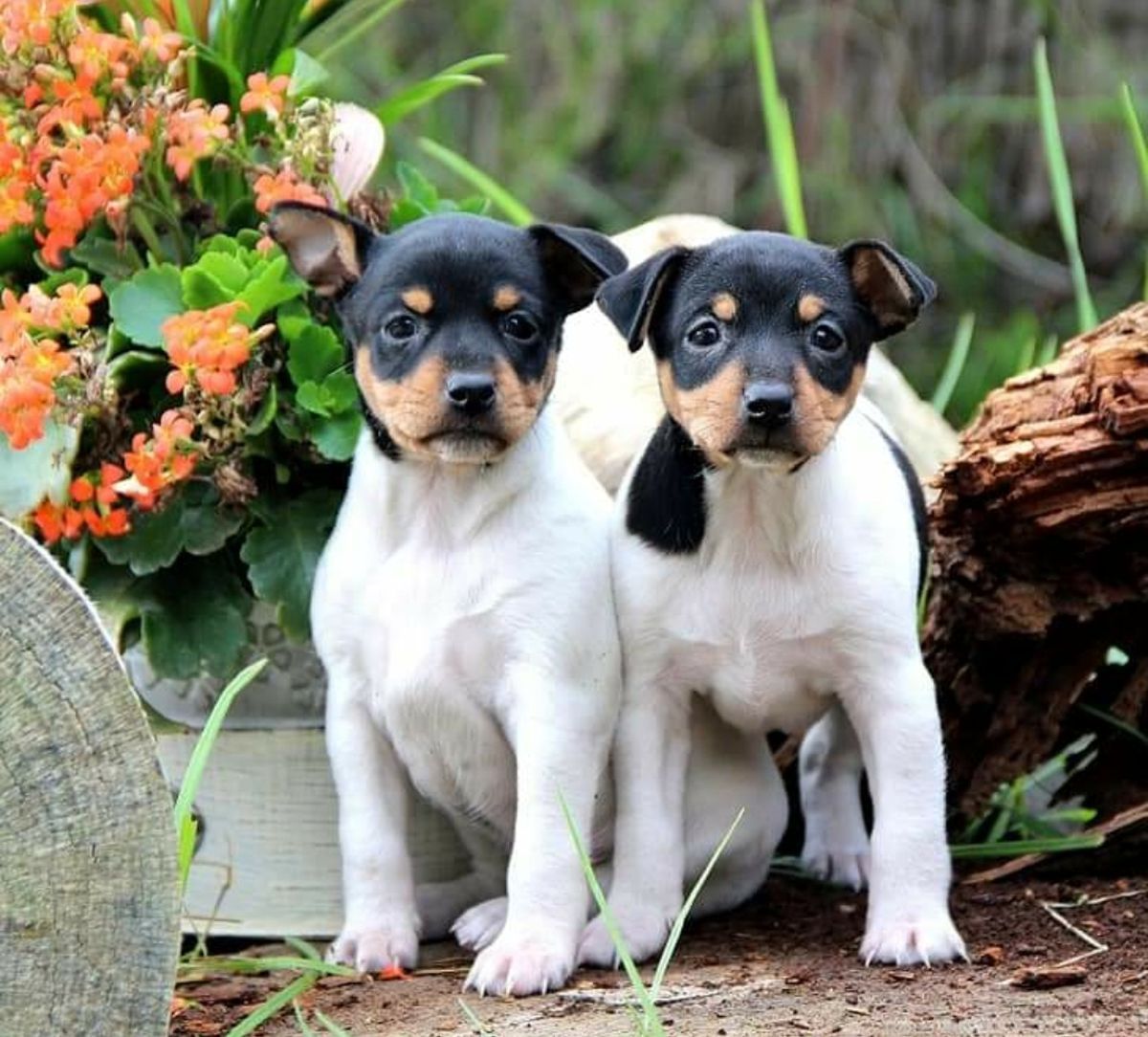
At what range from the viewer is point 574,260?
3.89 meters

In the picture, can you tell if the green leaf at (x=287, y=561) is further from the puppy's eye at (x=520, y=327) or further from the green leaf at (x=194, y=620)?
the puppy's eye at (x=520, y=327)

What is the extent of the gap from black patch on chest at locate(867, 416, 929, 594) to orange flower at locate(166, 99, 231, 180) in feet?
4.41

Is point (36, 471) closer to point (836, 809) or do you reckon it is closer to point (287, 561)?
point (287, 561)

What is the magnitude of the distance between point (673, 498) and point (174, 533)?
945 millimetres

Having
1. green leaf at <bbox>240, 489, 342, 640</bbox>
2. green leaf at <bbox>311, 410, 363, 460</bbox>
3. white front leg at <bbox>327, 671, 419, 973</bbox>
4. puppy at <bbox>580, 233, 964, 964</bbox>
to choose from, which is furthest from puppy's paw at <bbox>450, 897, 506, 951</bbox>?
green leaf at <bbox>311, 410, 363, 460</bbox>

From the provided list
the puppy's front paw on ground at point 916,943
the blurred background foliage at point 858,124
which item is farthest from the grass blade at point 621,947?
the blurred background foliage at point 858,124

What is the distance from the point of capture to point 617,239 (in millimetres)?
5328

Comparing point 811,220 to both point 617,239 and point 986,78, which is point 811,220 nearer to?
Answer: point 986,78

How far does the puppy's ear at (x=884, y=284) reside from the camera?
3.70 metres

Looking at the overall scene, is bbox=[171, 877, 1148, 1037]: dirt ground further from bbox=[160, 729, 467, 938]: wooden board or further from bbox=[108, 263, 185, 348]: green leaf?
bbox=[108, 263, 185, 348]: green leaf

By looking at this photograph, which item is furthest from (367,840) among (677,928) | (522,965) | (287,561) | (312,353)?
(312,353)

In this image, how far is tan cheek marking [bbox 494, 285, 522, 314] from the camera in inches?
146

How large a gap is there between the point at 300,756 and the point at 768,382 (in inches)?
51.9

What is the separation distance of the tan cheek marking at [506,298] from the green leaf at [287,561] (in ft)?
2.30
